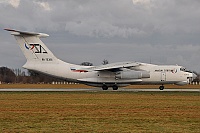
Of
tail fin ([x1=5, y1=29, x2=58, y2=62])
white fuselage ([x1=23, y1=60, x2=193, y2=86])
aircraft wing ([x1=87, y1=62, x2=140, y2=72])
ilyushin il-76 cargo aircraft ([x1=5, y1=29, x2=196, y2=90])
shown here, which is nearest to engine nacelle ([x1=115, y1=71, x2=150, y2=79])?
ilyushin il-76 cargo aircraft ([x1=5, y1=29, x2=196, y2=90])

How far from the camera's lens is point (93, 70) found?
51.0m

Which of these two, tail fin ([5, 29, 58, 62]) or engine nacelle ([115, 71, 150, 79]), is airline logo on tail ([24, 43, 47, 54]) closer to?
tail fin ([5, 29, 58, 62])

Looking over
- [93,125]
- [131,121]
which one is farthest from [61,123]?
[131,121]

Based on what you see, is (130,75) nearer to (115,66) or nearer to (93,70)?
(115,66)

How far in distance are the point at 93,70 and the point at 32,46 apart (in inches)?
309

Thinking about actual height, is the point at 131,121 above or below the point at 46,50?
below

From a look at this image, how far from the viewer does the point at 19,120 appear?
17.2 m

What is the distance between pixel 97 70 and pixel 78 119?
32771 millimetres

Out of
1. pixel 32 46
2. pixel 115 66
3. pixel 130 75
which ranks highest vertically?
pixel 32 46

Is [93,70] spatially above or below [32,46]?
below

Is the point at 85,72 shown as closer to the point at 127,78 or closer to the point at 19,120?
the point at 127,78

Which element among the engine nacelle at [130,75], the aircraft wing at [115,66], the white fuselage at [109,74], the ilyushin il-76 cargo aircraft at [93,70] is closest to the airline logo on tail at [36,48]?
the ilyushin il-76 cargo aircraft at [93,70]

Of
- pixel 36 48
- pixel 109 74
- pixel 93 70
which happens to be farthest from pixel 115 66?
pixel 36 48

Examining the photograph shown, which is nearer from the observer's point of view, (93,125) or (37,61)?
(93,125)
